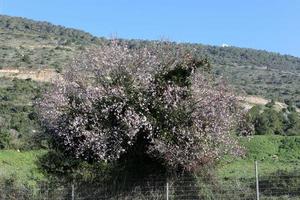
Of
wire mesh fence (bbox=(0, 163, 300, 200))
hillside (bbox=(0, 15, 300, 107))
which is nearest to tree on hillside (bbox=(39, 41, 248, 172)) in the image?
wire mesh fence (bbox=(0, 163, 300, 200))

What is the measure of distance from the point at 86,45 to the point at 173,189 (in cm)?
4588

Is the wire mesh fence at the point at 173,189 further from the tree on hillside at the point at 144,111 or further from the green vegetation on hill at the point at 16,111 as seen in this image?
the green vegetation on hill at the point at 16,111

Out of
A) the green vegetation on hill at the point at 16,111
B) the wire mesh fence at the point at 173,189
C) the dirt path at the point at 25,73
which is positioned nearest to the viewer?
the wire mesh fence at the point at 173,189

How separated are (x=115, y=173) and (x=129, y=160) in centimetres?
72

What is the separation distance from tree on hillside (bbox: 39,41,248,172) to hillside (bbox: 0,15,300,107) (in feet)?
112

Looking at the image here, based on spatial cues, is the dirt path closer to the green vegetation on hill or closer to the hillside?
the hillside

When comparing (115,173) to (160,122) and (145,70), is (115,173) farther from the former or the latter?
(145,70)

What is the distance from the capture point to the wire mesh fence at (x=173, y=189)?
56.0 ft

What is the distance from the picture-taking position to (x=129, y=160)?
19.7 metres

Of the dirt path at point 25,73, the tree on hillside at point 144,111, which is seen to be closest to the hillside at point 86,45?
the dirt path at point 25,73

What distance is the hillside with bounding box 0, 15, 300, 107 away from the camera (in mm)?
68650

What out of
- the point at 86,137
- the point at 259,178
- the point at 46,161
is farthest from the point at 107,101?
the point at 259,178

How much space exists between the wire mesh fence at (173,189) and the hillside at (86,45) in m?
35.6

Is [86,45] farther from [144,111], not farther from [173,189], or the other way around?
[173,189]
